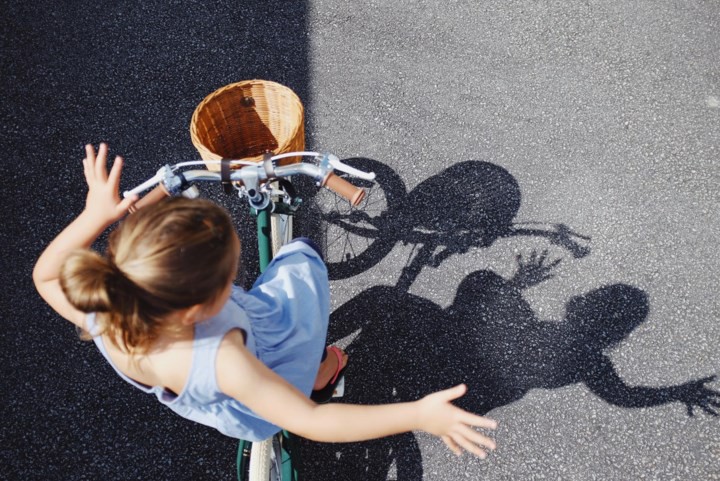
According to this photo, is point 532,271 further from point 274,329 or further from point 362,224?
point 274,329

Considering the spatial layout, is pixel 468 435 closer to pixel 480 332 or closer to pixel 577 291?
pixel 480 332

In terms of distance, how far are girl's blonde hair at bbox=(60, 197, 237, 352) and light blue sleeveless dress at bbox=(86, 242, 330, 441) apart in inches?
6.8

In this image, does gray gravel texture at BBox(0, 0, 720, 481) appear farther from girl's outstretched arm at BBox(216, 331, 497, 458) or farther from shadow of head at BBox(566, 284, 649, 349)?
girl's outstretched arm at BBox(216, 331, 497, 458)

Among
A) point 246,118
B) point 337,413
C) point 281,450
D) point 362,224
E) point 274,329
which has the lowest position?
point 281,450

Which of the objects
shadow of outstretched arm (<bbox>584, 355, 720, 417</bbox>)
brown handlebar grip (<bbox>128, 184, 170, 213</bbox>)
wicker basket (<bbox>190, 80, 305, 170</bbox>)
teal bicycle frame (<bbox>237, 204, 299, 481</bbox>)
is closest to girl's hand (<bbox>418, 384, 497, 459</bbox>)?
brown handlebar grip (<bbox>128, 184, 170, 213</bbox>)

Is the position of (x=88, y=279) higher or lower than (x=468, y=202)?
higher

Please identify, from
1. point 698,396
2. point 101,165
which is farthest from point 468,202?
point 101,165

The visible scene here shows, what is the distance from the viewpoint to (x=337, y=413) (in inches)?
50.1

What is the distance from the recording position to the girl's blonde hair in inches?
46.6

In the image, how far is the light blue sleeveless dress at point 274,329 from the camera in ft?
4.85

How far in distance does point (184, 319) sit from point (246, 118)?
124 cm

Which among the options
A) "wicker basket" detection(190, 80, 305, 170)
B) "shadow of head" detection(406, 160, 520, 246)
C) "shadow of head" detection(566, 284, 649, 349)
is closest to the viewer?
"wicker basket" detection(190, 80, 305, 170)

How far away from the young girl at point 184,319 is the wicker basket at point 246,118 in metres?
0.71

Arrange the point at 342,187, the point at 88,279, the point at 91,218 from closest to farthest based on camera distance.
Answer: the point at 88,279 < the point at 91,218 < the point at 342,187
